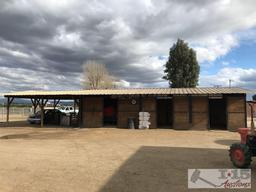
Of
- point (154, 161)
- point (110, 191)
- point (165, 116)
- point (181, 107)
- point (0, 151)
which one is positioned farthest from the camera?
point (165, 116)

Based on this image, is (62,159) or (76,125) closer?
(62,159)

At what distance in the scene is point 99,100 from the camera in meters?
24.7

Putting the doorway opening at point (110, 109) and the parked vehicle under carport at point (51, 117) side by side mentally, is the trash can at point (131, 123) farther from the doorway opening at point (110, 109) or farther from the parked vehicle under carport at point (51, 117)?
the parked vehicle under carport at point (51, 117)

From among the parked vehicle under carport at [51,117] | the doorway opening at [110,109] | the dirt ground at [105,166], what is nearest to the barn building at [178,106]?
the parked vehicle under carport at [51,117]

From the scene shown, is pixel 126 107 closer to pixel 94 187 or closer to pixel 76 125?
pixel 76 125

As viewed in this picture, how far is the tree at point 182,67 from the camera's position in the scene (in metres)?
47.3

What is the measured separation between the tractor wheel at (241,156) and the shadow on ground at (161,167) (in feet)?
1.07

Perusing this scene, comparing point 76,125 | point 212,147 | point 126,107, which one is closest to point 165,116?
point 126,107

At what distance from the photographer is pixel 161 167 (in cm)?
923

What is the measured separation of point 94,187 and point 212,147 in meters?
8.09

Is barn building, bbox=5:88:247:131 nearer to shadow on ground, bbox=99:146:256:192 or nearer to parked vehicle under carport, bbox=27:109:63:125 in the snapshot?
parked vehicle under carport, bbox=27:109:63:125

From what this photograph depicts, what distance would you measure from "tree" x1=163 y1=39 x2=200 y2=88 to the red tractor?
126ft

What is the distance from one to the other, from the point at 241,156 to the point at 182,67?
1586 inches

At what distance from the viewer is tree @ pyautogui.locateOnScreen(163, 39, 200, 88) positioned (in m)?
47.3
